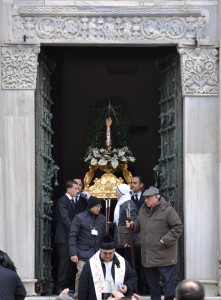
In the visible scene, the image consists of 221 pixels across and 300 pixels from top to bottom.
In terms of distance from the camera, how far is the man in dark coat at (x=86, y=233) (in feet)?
55.6

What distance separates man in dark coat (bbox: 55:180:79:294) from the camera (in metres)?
17.8

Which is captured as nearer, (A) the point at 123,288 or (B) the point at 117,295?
(B) the point at 117,295

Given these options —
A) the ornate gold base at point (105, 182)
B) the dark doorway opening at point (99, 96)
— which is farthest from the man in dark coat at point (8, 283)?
the dark doorway opening at point (99, 96)

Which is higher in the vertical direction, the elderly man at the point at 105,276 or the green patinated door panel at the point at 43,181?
the green patinated door panel at the point at 43,181

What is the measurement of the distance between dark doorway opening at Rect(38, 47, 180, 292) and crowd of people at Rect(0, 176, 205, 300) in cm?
498

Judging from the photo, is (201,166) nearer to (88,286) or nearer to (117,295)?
(88,286)

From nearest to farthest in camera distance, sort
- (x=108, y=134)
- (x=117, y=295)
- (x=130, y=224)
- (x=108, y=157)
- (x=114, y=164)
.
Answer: (x=117, y=295), (x=130, y=224), (x=114, y=164), (x=108, y=157), (x=108, y=134)

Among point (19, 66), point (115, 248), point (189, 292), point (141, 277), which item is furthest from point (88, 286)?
point (189, 292)

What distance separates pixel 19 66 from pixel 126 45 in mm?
1628

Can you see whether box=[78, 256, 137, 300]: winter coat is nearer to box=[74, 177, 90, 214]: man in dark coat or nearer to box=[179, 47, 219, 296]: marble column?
box=[179, 47, 219, 296]: marble column

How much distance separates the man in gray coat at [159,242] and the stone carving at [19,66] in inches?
103

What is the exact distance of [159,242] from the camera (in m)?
16.3

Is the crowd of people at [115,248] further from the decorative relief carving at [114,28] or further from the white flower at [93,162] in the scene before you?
the decorative relief carving at [114,28]

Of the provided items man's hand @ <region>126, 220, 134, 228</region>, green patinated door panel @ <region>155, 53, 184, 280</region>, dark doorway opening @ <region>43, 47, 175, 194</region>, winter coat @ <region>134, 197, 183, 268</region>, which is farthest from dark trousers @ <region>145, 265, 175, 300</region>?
dark doorway opening @ <region>43, 47, 175, 194</region>
